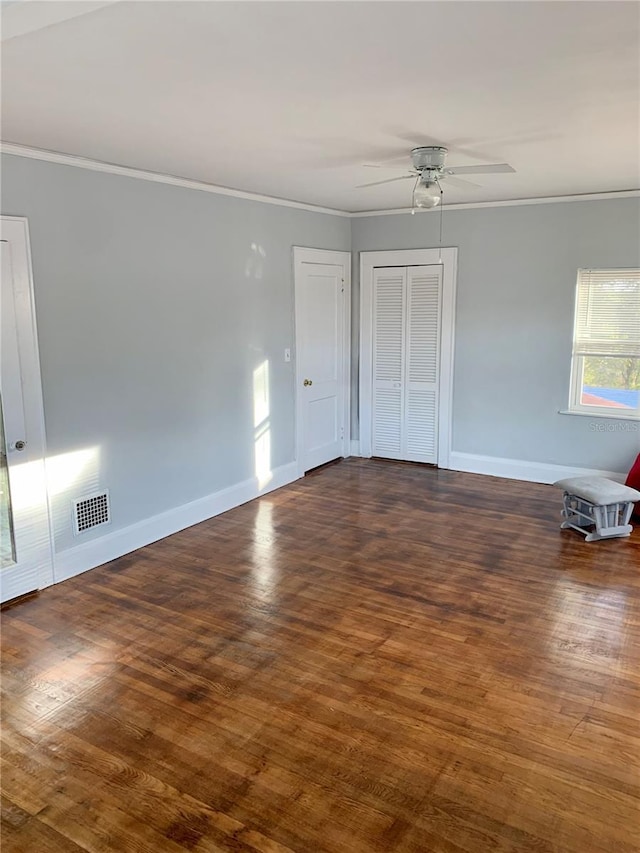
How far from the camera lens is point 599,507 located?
449cm

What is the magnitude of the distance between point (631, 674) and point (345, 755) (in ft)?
4.71

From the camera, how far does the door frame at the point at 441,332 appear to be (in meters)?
6.08

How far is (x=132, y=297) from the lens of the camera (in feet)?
13.8

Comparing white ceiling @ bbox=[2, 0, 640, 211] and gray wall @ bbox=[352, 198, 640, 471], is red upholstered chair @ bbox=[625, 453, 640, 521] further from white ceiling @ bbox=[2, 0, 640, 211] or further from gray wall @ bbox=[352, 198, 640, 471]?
white ceiling @ bbox=[2, 0, 640, 211]

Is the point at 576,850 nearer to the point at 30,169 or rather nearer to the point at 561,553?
the point at 561,553

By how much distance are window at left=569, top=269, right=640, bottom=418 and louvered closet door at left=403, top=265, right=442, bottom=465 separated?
131cm

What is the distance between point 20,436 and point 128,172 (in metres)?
1.80

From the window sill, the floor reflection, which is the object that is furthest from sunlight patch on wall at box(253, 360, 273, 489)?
the window sill

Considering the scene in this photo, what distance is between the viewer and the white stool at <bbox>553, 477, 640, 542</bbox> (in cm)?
446

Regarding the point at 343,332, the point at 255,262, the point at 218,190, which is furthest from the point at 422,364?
the point at 218,190

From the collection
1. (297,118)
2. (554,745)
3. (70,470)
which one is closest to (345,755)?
(554,745)

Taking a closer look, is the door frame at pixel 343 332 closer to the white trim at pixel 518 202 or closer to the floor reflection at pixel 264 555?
the white trim at pixel 518 202

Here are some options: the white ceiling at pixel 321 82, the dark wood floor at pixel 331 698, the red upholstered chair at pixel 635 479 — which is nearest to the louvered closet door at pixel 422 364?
the red upholstered chair at pixel 635 479

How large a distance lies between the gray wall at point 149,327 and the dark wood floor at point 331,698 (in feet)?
2.19
